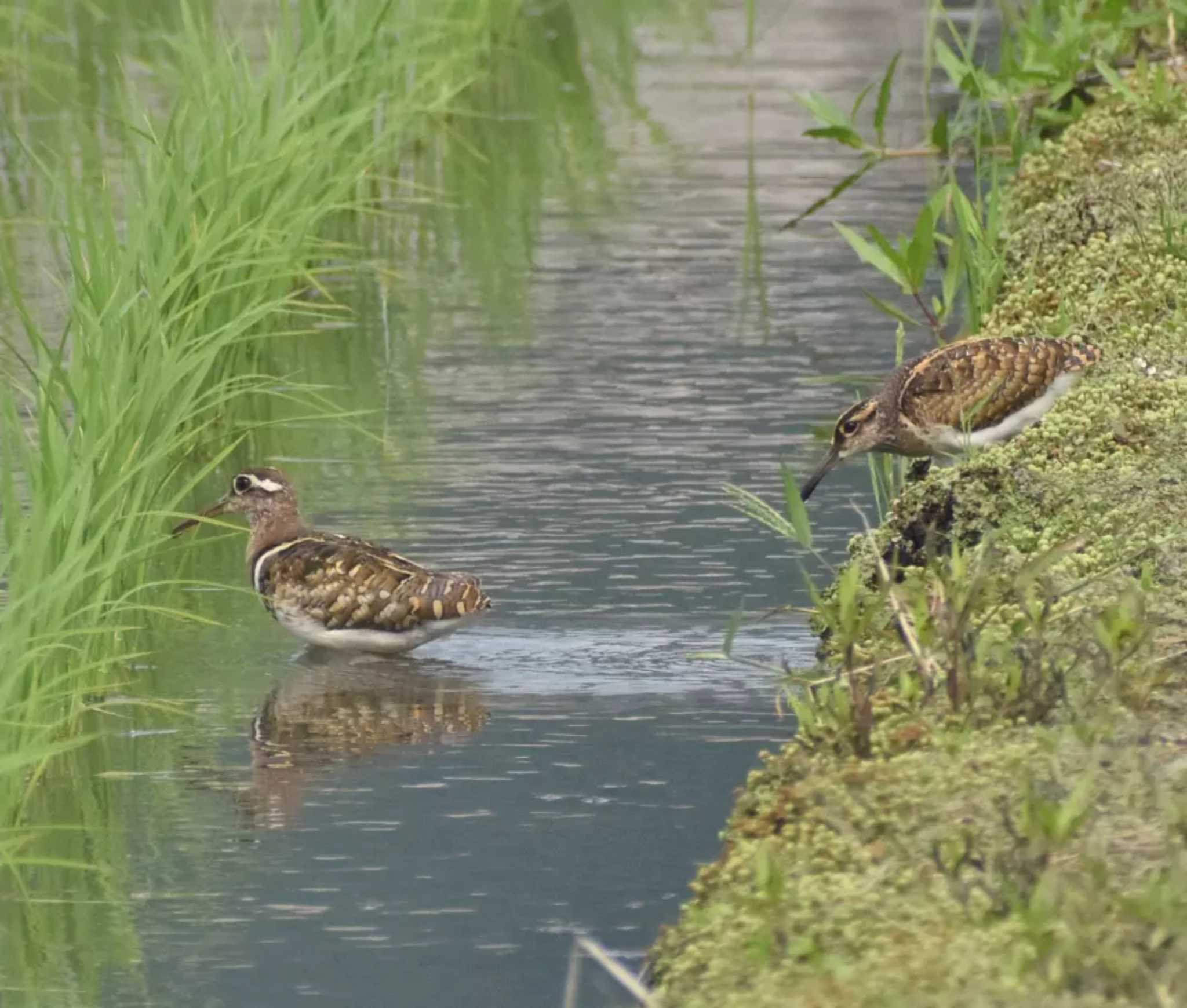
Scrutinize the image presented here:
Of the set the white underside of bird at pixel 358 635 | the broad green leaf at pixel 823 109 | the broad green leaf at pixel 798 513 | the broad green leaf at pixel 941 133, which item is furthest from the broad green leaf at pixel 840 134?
the broad green leaf at pixel 798 513

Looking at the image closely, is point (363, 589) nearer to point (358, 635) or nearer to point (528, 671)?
point (358, 635)

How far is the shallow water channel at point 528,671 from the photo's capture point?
539cm

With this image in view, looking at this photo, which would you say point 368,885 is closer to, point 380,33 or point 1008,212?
point 1008,212

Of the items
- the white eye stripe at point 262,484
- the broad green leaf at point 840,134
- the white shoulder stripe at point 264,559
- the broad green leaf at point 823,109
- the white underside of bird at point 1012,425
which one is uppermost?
the broad green leaf at point 823,109

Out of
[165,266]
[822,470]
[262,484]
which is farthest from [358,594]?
[822,470]

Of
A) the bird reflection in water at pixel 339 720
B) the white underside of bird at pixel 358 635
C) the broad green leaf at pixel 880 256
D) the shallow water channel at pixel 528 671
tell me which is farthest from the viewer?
the broad green leaf at pixel 880 256

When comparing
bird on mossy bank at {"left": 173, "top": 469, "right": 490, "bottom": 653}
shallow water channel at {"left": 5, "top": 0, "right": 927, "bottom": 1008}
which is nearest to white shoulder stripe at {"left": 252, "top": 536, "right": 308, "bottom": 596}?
bird on mossy bank at {"left": 173, "top": 469, "right": 490, "bottom": 653}

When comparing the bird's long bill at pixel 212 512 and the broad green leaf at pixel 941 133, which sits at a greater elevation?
the broad green leaf at pixel 941 133

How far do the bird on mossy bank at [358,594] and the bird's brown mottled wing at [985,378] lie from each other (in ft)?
4.20

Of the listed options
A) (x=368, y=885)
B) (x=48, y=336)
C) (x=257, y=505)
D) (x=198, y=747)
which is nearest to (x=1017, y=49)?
(x=48, y=336)

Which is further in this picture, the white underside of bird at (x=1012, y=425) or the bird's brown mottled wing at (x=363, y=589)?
the white underside of bird at (x=1012, y=425)

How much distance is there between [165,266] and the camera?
7.70 m

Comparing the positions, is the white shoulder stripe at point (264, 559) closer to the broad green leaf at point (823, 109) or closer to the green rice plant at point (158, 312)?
the green rice plant at point (158, 312)

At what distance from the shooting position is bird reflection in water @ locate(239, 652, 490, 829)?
6258 mm
